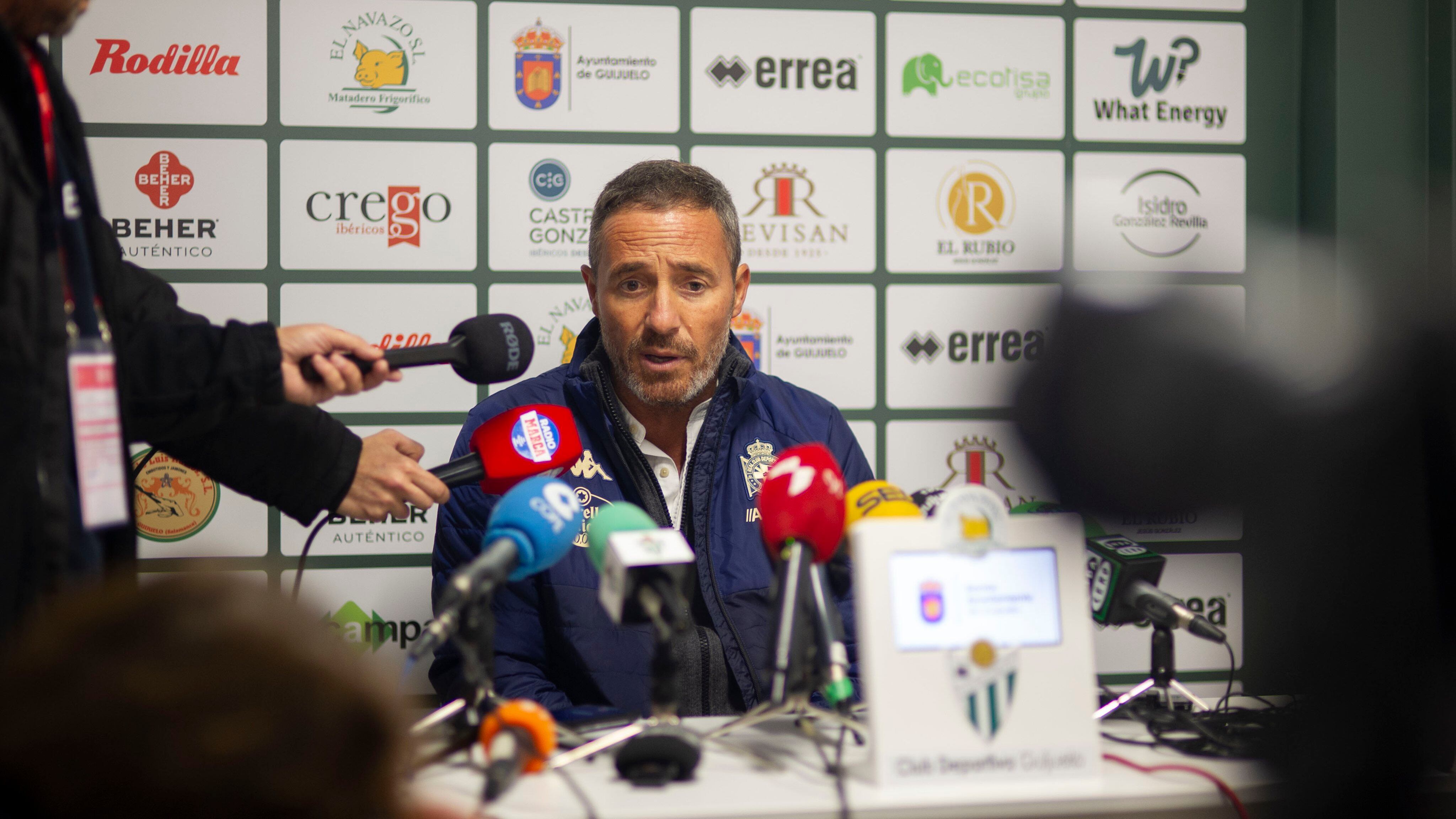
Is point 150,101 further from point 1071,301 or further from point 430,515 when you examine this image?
point 1071,301

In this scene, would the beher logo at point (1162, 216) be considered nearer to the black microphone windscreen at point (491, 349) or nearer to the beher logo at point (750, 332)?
the beher logo at point (750, 332)

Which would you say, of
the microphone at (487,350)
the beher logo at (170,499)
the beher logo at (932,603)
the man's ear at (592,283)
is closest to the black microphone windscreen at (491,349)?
the microphone at (487,350)

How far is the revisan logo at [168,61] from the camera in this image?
2.18 metres

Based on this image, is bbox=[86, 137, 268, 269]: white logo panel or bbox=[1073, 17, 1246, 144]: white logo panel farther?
bbox=[1073, 17, 1246, 144]: white logo panel

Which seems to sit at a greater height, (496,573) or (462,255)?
(462,255)

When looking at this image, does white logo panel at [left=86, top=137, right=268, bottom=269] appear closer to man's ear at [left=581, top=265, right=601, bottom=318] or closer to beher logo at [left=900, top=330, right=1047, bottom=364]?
man's ear at [left=581, top=265, right=601, bottom=318]

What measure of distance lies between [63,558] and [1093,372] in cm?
93

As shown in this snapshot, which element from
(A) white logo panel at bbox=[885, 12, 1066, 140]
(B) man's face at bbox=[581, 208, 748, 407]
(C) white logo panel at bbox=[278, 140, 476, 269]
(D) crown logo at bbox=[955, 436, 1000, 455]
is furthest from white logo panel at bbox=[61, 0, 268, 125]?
(D) crown logo at bbox=[955, 436, 1000, 455]

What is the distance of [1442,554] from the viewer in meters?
0.73

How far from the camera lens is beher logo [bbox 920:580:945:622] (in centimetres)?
106

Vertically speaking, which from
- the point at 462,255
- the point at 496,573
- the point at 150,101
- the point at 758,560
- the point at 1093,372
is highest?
the point at 150,101

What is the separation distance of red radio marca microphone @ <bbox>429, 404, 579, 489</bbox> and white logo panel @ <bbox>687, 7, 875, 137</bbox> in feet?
3.95

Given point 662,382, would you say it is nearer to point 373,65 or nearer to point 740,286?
point 740,286

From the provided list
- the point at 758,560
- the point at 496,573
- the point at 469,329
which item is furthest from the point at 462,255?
the point at 496,573
